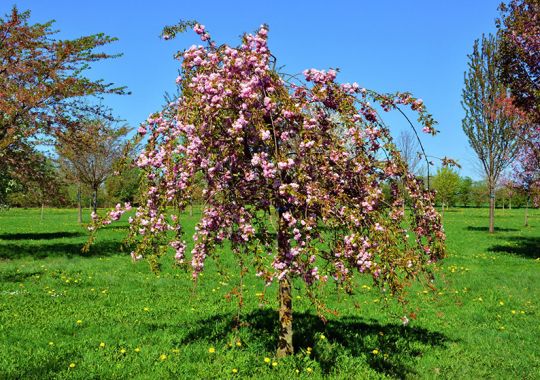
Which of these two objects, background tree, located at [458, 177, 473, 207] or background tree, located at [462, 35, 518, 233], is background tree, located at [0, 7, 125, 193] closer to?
background tree, located at [462, 35, 518, 233]

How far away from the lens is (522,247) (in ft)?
74.2

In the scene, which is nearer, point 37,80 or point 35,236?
point 37,80

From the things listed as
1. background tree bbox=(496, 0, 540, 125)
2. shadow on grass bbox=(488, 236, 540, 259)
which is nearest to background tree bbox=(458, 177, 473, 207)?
shadow on grass bbox=(488, 236, 540, 259)

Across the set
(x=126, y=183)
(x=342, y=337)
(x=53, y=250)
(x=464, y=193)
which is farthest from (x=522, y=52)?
(x=464, y=193)

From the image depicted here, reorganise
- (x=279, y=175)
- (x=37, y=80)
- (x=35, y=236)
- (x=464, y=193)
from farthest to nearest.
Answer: (x=464, y=193) → (x=35, y=236) → (x=37, y=80) → (x=279, y=175)

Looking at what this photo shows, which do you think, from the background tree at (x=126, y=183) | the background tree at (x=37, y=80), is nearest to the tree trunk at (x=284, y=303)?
the background tree at (x=126, y=183)

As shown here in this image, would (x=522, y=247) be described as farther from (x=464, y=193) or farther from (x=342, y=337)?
(x=464, y=193)

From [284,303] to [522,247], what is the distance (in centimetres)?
2079

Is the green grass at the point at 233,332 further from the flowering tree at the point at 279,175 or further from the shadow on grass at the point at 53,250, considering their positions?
the shadow on grass at the point at 53,250

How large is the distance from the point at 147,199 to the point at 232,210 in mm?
1117

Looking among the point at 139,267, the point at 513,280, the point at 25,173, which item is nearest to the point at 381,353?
the point at 513,280

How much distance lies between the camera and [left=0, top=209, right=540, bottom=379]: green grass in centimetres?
658

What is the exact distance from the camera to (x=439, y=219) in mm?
5953

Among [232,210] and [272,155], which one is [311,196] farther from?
[232,210]
